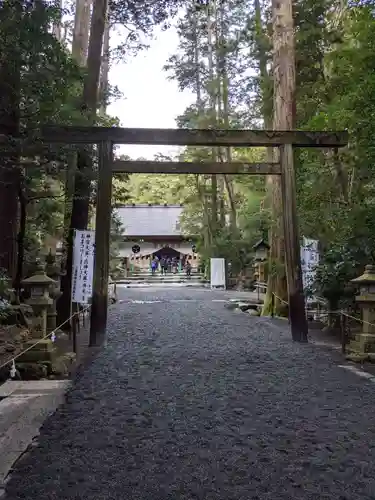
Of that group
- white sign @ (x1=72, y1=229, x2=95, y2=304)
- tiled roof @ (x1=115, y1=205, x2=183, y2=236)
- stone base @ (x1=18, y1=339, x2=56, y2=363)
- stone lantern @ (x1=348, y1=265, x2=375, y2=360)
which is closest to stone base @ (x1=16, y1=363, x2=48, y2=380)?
stone base @ (x1=18, y1=339, x2=56, y2=363)

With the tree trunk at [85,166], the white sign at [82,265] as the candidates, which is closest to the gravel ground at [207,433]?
the white sign at [82,265]

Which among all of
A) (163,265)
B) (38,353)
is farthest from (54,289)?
(163,265)

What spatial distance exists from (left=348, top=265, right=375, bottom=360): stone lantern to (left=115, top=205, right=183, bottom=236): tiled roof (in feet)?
106

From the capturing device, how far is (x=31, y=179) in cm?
774

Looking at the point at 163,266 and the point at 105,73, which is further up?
the point at 105,73

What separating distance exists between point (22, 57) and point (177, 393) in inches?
185

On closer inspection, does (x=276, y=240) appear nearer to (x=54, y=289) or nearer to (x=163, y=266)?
(x=54, y=289)

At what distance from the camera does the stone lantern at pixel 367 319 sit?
7.51 metres

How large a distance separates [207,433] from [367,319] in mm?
4417

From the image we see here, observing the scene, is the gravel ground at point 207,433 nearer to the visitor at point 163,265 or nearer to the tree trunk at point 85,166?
the tree trunk at point 85,166

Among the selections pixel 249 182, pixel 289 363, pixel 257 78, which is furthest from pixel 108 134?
pixel 249 182

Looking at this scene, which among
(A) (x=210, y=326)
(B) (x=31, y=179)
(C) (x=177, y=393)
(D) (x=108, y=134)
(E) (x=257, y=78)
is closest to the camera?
(C) (x=177, y=393)

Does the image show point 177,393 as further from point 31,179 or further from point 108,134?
point 108,134

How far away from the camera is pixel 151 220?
45125mm
